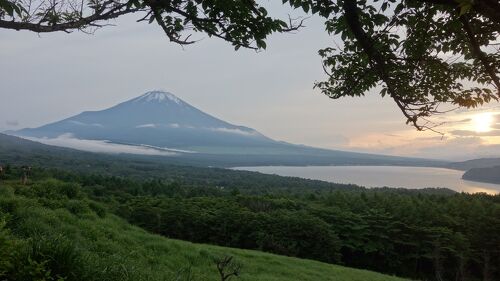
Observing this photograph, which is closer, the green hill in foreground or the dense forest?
the green hill in foreground

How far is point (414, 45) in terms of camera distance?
6281mm

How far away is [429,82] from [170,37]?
4.13 meters

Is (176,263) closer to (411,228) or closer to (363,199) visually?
(411,228)

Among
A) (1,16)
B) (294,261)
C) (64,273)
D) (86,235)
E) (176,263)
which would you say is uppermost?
(1,16)

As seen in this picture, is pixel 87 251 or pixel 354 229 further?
pixel 354 229

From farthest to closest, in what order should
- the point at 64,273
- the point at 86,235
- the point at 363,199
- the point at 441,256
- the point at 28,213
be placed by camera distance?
1. the point at 363,199
2. the point at 441,256
3. the point at 86,235
4. the point at 28,213
5. the point at 64,273

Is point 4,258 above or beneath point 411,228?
above

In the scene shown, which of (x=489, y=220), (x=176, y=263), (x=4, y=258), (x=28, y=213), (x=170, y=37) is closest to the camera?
(x=4, y=258)

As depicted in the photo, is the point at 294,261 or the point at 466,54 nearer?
the point at 466,54

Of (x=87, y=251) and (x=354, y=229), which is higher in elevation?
(x=87, y=251)

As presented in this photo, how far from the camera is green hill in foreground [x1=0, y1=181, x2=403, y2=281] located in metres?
4.49

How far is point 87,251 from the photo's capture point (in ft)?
21.2

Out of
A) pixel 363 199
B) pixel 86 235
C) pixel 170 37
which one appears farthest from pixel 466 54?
pixel 363 199

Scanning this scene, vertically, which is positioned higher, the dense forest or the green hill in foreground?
the green hill in foreground
